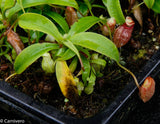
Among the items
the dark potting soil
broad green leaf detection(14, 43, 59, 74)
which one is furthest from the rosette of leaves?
the dark potting soil

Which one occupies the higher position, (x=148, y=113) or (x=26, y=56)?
(x=26, y=56)

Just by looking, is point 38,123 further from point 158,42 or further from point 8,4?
point 158,42

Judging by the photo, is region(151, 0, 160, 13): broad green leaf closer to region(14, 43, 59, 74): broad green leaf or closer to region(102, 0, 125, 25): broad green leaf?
region(102, 0, 125, 25): broad green leaf

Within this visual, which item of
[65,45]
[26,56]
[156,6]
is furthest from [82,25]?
[156,6]

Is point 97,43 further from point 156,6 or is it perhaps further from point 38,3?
point 156,6

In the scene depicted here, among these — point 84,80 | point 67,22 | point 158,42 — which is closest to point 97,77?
point 84,80

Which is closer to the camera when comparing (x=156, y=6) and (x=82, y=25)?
(x=82, y=25)

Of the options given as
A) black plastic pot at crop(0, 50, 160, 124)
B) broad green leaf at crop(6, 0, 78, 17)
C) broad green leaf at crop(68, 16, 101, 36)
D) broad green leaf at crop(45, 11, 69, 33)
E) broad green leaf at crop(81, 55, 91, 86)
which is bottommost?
black plastic pot at crop(0, 50, 160, 124)
